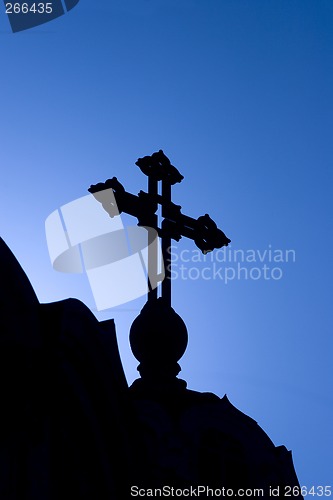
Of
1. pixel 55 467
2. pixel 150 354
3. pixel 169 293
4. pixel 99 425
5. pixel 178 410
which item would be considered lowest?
pixel 55 467

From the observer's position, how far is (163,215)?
11.0m

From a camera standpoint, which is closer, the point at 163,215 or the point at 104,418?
the point at 104,418

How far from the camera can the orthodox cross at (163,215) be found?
10.1m

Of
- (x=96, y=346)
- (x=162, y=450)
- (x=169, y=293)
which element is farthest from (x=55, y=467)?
(x=169, y=293)

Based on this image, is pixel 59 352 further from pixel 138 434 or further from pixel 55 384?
pixel 138 434

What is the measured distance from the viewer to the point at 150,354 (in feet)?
32.2

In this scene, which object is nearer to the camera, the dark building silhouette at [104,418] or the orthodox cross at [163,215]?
the dark building silhouette at [104,418]

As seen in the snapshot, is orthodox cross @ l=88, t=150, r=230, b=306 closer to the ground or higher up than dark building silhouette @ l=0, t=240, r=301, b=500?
higher up

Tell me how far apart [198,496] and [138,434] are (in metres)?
1.50

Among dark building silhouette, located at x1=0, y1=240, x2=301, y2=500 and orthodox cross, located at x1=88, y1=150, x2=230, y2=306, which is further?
orthodox cross, located at x1=88, y1=150, x2=230, y2=306

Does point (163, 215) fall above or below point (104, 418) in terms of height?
above

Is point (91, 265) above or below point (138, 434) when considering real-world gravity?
above

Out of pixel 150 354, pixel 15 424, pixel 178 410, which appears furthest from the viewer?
pixel 150 354

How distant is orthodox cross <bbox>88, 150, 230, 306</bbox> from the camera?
1010cm
